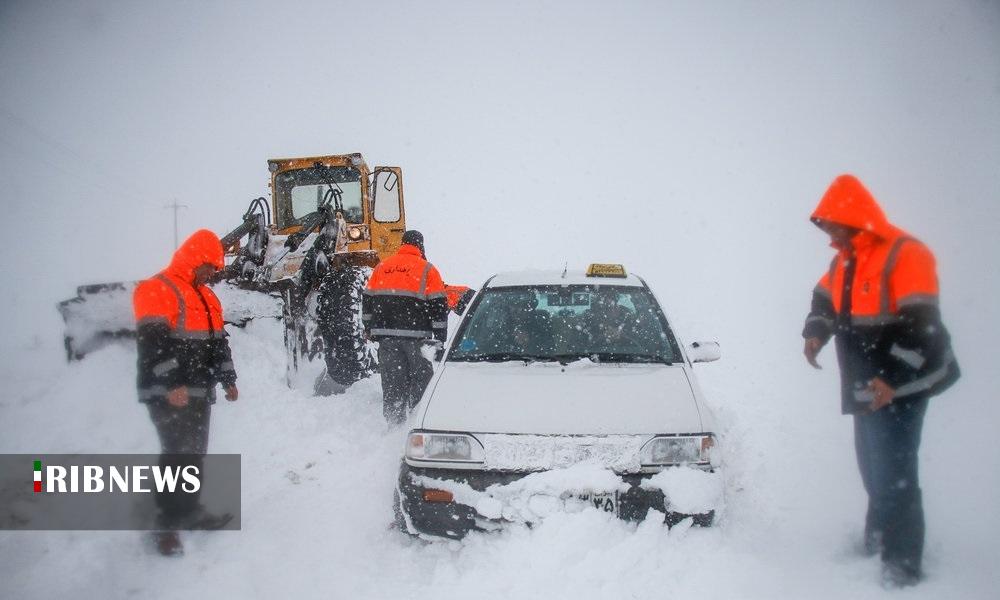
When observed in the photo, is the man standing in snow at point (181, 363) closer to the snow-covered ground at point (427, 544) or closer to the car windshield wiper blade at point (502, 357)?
the snow-covered ground at point (427, 544)

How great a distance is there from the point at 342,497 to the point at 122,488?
1.41m

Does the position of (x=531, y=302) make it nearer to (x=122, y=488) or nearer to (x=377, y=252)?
(x=122, y=488)

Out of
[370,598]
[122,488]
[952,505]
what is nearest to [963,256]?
[952,505]

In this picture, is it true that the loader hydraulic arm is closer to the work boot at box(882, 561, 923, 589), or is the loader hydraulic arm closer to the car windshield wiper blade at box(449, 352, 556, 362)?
the car windshield wiper blade at box(449, 352, 556, 362)

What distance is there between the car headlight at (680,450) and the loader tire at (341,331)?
4.39m

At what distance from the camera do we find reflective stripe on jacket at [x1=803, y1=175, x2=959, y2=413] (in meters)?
2.29

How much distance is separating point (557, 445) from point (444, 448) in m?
0.55

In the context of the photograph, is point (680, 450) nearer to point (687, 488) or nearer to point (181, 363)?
point (687, 488)

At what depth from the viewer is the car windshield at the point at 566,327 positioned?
3600 millimetres

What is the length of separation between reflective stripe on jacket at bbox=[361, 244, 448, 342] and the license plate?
105 inches

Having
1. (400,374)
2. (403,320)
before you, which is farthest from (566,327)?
(400,374)

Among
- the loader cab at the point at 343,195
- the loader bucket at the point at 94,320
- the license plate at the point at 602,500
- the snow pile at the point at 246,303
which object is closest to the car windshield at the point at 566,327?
the license plate at the point at 602,500

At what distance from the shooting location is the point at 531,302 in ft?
13.4

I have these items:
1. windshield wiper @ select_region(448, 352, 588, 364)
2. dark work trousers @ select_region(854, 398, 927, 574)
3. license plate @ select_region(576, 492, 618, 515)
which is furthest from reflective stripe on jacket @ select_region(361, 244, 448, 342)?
dark work trousers @ select_region(854, 398, 927, 574)
